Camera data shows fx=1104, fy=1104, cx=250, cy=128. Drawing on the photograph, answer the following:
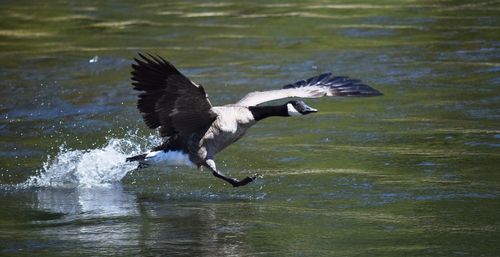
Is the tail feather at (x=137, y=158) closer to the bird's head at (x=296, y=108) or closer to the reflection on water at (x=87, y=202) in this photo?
the reflection on water at (x=87, y=202)

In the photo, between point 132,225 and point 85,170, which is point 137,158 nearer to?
point 85,170

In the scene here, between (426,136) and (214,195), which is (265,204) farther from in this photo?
(426,136)

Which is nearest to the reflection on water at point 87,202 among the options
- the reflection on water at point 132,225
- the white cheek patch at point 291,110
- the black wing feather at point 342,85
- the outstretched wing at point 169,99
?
the reflection on water at point 132,225

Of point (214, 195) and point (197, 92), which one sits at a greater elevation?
point (197, 92)

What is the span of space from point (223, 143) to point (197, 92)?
3.29ft

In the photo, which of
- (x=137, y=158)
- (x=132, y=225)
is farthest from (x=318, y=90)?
(x=132, y=225)

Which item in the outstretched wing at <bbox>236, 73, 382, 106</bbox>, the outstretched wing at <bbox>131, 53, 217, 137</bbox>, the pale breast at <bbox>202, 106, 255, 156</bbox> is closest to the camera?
the outstretched wing at <bbox>131, 53, 217, 137</bbox>

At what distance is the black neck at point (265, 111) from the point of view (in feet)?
34.4

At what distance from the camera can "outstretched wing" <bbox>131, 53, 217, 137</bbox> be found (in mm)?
9531

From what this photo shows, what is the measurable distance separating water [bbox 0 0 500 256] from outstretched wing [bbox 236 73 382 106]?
0.74 metres

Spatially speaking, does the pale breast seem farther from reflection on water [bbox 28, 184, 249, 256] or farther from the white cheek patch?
reflection on water [bbox 28, 184, 249, 256]

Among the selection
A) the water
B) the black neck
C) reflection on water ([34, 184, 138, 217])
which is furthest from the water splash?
the black neck

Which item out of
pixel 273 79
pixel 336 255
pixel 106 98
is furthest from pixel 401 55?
A: pixel 336 255

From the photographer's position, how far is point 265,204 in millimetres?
9734
